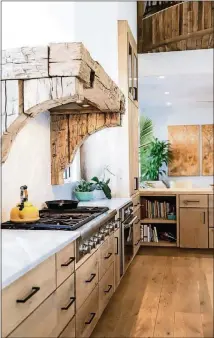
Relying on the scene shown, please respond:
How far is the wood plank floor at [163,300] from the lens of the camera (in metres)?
2.97

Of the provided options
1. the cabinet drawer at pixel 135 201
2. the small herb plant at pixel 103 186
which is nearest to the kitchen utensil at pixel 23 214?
the small herb plant at pixel 103 186

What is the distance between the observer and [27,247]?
1.85 metres

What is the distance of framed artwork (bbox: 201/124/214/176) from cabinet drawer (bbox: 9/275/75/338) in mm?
8430

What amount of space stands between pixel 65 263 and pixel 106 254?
109cm

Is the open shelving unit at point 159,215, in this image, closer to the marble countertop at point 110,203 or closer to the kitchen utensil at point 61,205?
the marble countertop at point 110,203

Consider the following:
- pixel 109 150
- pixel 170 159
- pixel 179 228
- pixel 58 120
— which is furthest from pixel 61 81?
pixel 170 159

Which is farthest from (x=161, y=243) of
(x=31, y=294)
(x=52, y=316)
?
Answer: (x=31, y=294)

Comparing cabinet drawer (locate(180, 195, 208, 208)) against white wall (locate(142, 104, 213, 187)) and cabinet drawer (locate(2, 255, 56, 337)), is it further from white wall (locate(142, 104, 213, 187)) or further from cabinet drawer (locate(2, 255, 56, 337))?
white wall (locate(142, 104, 213, 187))

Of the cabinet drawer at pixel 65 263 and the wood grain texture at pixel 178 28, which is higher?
the wood grain texture at pixel 178 28

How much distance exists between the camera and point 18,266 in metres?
1.50

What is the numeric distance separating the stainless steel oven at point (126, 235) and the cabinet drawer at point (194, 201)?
4.05 ft

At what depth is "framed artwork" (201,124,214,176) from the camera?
33.2ft

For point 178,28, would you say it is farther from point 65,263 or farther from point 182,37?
point 65,263

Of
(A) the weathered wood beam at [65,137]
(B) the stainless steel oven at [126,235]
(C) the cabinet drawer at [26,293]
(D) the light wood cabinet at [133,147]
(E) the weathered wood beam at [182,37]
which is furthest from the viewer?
(E) the weathered wood beam at [182,37]
